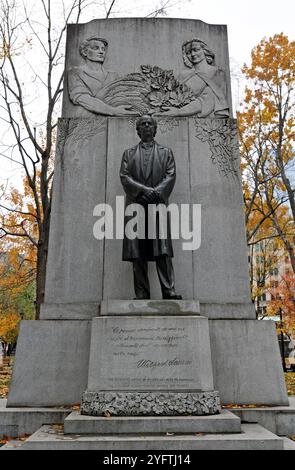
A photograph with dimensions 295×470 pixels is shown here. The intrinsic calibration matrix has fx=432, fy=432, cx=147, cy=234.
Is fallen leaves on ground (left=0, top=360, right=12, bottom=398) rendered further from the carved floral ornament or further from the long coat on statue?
the carved floral ornament

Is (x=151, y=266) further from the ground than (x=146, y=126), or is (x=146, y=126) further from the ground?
(x=146, y=126)

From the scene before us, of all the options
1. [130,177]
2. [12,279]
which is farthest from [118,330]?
[12,279]

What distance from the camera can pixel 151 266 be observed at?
8461 mm

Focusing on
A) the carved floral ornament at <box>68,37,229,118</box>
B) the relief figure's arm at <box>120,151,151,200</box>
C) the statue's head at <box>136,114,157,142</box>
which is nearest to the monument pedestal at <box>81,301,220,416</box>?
the relief figure's arm at <box>120,151,151,200</box>

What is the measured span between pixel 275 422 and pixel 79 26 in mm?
9447

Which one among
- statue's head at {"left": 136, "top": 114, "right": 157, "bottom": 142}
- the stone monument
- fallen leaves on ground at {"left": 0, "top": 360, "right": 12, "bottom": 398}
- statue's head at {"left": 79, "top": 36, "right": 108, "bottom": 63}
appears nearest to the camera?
the stone monument

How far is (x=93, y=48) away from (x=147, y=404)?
7973 mm

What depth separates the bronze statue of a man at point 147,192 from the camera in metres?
7.43

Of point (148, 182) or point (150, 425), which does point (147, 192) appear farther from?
point (150, 425)

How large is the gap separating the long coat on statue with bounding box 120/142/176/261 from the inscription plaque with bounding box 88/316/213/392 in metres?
1.28

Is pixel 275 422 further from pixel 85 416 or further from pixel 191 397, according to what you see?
pixel 85 416

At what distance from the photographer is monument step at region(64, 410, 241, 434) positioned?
5707 mm

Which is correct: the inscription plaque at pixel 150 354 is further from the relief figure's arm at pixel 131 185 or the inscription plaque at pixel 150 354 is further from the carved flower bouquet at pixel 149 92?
the carved flower bouquet at pixel 149 92

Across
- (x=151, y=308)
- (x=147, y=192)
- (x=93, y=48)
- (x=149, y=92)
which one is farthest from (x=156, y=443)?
(x=93, y=48)
